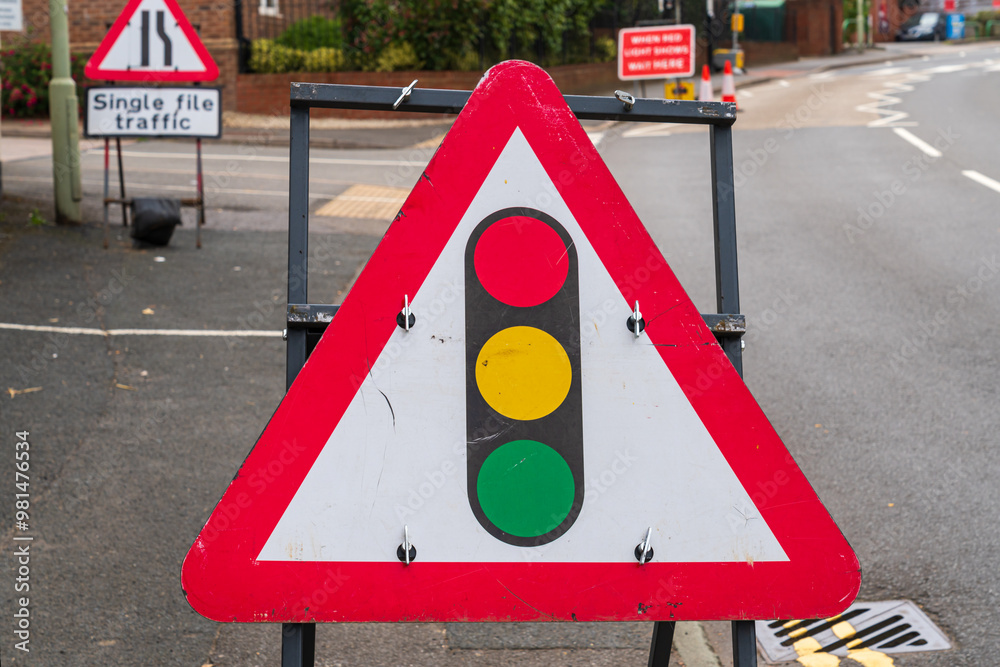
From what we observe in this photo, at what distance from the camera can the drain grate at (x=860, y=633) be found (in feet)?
10.2

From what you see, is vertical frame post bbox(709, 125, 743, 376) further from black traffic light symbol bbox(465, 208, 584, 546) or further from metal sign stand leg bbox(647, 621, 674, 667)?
metal sign stand leg bbox(647, 621, 674, 667)

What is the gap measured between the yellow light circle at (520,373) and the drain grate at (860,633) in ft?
5.96

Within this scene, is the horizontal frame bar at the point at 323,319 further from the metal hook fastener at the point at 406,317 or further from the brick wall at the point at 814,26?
the brick wall at the point at 814,26

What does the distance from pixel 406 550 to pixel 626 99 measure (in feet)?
2.94

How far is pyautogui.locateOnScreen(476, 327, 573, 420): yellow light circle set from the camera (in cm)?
170

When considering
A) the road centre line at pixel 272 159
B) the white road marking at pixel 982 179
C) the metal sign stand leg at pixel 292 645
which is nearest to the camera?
the metal sign stand leg at pixel 292 645

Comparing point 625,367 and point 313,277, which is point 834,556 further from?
point 313,277

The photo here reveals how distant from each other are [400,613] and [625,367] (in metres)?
0.58

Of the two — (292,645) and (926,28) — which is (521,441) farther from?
(926,28)

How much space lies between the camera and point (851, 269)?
8.18 meters

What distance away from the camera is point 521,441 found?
1.69 m

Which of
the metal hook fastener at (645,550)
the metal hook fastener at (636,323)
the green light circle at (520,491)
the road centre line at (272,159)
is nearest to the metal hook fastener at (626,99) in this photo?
the metal hook fastener at (636,323)

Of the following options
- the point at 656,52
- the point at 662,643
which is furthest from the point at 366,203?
the point at 662,643

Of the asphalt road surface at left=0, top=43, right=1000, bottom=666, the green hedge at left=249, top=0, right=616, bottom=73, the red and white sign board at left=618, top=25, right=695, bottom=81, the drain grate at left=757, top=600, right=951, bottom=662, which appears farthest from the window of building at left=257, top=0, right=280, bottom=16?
the drain grate at left=757, top=600, right=951, bottom=662
